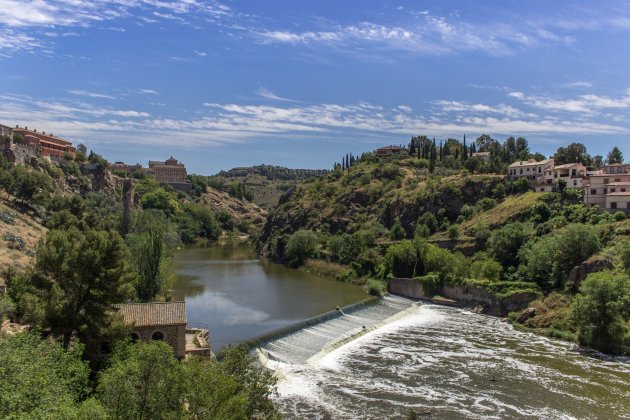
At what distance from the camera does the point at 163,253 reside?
4381cm

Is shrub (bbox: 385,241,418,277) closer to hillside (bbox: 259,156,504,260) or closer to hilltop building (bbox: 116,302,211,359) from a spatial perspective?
hillside (bbox: 259,156,504,260)

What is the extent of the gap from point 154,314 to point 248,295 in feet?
101

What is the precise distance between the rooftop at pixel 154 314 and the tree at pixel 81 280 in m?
2.90

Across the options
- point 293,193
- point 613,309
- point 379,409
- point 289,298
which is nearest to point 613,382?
point 613,309

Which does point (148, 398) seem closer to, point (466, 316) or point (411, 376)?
point (411, 376)

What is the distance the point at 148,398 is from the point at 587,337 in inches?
1436

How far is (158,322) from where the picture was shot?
91.3 feet

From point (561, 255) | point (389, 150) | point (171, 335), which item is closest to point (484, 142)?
point (389, 150)

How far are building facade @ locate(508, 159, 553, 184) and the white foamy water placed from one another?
45.1 m

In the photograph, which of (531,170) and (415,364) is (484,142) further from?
(415,364)

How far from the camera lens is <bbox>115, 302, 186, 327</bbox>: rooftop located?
27.7 m

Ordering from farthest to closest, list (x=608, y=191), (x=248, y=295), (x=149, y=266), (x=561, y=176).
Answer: (x=561, y=176) → (x=608, y=191) → (x=248, y=295) → (x=149, y=266)

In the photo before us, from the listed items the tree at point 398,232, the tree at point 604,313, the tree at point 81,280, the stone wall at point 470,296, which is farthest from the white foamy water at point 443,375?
the tree at point 398,232

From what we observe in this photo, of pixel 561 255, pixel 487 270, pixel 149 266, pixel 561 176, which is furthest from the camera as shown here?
pixel 561 176
